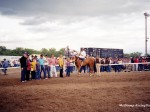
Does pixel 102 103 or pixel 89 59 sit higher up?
pixel 89 59

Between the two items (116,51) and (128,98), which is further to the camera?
(116,51)

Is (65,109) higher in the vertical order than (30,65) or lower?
Result: lower

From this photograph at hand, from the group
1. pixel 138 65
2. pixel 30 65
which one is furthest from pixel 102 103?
pixel 138 65

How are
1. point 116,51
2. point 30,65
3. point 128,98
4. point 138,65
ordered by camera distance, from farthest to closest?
point 116,51
point 138,65
point 30,65
point 128,98

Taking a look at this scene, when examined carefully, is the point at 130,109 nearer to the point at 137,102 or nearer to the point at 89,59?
the point at 137,102

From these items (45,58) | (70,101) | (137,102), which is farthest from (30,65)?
(137,102)

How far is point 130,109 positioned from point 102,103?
1.27 m

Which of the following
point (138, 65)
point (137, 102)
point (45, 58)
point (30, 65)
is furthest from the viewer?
point (138, 65)

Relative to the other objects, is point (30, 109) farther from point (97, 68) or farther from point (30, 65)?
point (97, 68)

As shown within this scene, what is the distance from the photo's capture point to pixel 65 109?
26.0 ft

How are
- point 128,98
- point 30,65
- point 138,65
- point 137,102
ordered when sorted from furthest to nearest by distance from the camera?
point 138,65, point 30,65, point 128,98, point 137,102

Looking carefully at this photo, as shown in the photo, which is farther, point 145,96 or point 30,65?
point 30,65

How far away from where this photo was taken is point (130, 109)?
7.67 meters

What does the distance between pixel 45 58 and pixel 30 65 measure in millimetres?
2722
